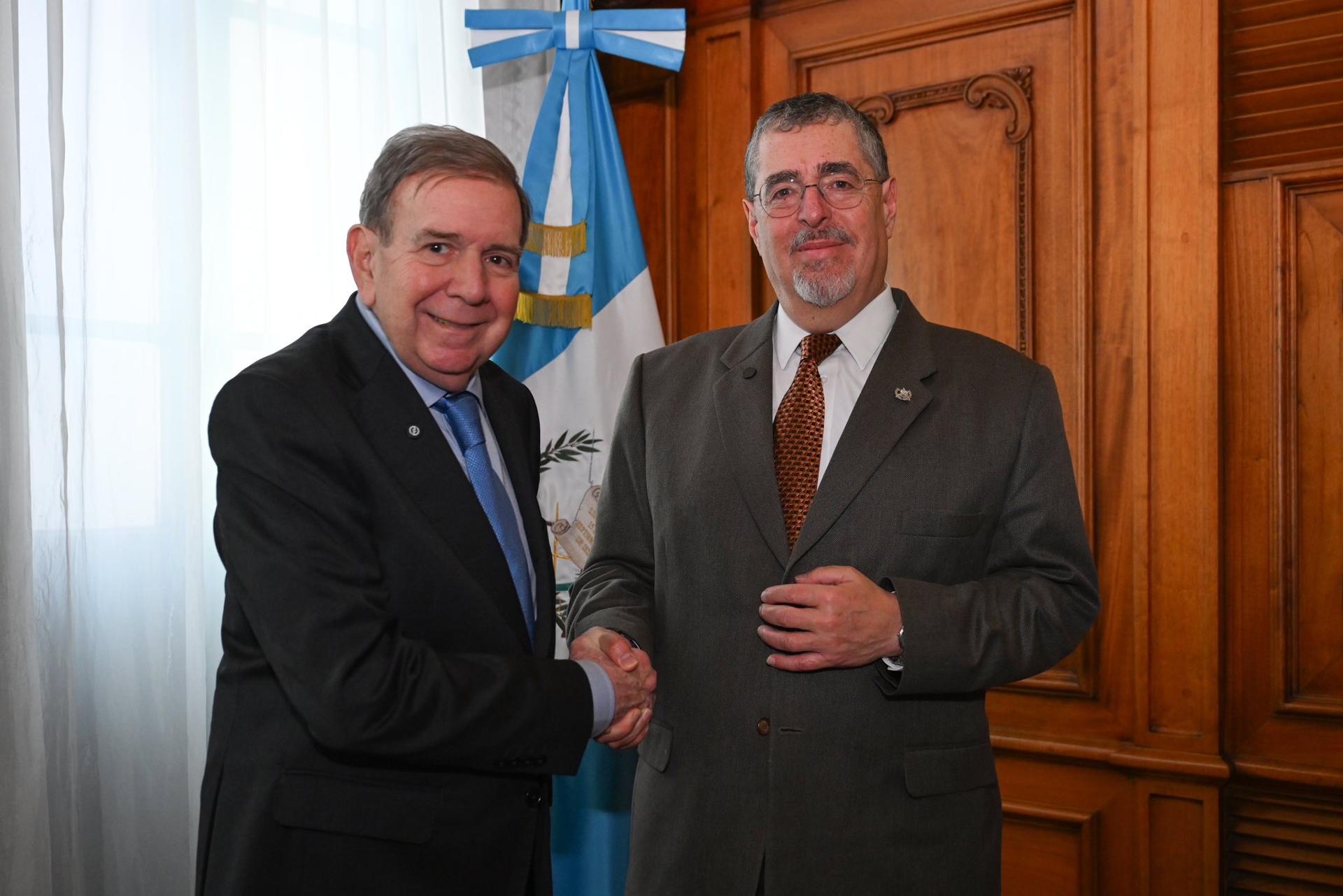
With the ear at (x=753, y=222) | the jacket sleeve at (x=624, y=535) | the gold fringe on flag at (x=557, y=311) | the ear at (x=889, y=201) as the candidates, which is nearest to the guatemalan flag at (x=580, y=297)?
the gold fringe on flag at (x=557, y=311)

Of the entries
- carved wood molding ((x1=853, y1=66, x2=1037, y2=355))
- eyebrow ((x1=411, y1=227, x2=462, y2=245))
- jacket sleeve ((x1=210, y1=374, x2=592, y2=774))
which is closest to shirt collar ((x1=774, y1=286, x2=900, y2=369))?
eyebrow ((x1=411, y1=227, x2=462, y2=245))

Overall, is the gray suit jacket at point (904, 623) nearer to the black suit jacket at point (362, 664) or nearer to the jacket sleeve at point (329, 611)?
the black suit jacket at point (362, 664)

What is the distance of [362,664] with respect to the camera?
1.34 m

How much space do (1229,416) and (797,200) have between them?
1.35 meters

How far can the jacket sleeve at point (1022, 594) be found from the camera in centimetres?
162

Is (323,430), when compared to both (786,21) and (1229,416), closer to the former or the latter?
(1229,416)

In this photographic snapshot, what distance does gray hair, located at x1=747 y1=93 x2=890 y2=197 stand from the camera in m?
1.90

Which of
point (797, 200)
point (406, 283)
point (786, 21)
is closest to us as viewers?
point (406, 283)

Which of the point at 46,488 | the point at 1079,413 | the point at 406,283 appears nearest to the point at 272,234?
the point at 46,488

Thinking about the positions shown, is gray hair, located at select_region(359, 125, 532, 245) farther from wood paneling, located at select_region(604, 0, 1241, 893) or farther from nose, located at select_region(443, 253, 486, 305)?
wood paneling, located at select_region(604, 0, 1241, 893)

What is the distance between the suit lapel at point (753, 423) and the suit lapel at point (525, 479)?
1.11 ft

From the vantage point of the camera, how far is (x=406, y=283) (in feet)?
5.11

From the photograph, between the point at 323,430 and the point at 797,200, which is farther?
the point at 797,200

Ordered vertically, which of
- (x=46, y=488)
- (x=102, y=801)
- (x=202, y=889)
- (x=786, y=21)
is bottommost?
(x=102, y=801)
